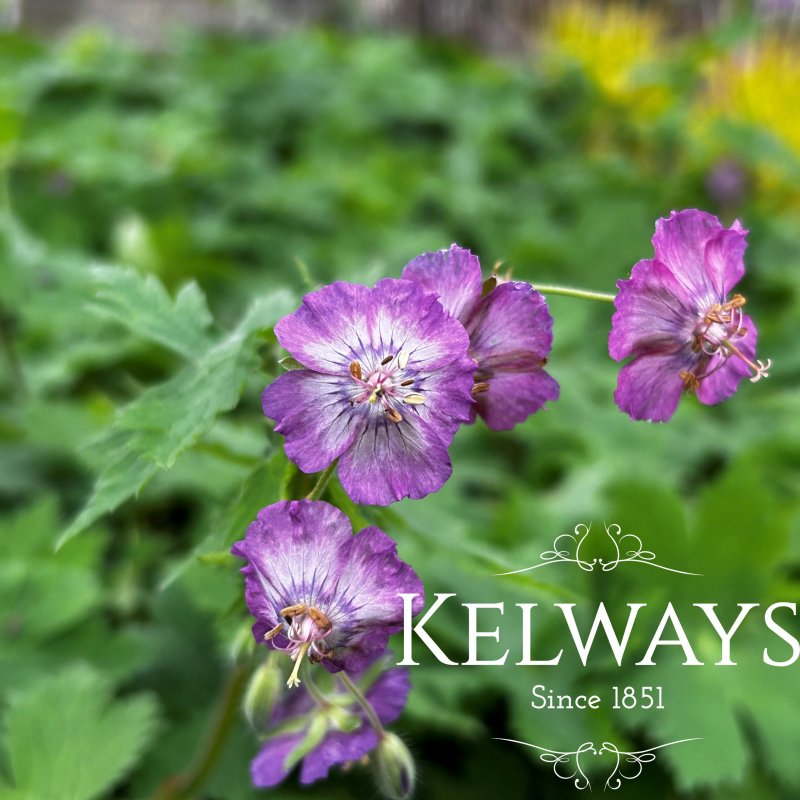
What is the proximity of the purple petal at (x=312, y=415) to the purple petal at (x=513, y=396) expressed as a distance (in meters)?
0.15

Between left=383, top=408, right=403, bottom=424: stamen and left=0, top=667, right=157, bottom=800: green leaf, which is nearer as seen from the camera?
left=383, top=408, right=403, bottom=424: stamen

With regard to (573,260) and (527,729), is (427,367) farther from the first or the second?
(573,260)

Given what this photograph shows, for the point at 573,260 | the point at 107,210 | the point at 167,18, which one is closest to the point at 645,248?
the point at 573,260

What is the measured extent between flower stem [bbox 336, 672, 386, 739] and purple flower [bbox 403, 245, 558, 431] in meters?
0.26

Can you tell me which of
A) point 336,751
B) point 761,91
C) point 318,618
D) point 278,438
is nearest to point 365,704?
point 336,751

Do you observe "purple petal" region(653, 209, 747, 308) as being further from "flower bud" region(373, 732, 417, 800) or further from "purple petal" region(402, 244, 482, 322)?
"flower bud" region(373, 732, 417, 800)

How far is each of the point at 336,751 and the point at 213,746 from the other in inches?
13.2

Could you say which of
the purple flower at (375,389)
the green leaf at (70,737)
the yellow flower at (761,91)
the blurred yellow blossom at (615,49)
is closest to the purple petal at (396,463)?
the purple flower at (375,389)

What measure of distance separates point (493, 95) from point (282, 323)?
4.16m

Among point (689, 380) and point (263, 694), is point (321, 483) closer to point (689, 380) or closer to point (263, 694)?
point (263, 694)

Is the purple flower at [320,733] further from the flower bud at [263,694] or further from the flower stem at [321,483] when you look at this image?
the flower stem at [321,483]

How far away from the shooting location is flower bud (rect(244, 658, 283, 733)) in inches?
35.3

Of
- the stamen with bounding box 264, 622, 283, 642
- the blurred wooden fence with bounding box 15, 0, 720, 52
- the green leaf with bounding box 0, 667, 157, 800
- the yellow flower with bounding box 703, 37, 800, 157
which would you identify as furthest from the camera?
the blurred wooden fence with bounding box 15, 0, 720, 52

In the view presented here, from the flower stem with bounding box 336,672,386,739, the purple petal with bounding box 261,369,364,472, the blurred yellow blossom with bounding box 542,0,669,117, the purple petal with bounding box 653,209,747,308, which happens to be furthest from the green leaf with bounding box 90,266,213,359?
the blurred yellow blossom with bounding box 542,0,669,117
